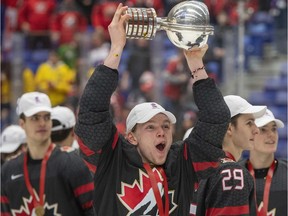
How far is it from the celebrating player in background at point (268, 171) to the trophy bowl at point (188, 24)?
1857 millimetres

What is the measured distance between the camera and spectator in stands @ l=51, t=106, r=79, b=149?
7.40m

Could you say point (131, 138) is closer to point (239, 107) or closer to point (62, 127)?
point (239, 107)

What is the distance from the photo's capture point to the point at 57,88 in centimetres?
1378

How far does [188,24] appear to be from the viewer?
4410 mm

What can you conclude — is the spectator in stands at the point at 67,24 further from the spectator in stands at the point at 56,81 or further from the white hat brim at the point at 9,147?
the white hat brim at the point at 9,147

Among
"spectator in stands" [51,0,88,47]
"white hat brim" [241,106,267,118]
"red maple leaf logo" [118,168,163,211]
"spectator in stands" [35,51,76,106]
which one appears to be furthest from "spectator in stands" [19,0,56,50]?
"red maple leaf logo" [118,168,163,211]

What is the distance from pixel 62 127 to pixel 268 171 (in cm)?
196

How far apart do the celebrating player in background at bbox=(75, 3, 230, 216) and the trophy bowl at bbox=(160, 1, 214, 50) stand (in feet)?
0.70

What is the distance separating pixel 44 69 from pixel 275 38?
142 inches

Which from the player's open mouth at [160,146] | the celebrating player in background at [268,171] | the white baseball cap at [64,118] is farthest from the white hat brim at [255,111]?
the white baseball cap at [64,118]

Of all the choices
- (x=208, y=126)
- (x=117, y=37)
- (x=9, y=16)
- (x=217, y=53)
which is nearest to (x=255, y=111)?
(x=208, y=126)

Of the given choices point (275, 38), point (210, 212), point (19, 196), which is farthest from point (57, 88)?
point (210, 212)

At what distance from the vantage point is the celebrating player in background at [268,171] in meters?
6.07

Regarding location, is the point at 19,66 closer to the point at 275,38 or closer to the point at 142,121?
the point at 275,38
